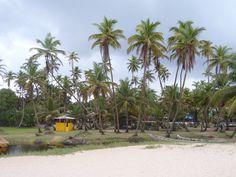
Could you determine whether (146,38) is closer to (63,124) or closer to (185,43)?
(185,43)

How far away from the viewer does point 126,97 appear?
55.4 m

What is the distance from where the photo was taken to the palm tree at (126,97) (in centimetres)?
5525

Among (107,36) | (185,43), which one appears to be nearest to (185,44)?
(185,43)

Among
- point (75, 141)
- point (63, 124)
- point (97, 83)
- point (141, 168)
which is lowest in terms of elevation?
point (141, 168)

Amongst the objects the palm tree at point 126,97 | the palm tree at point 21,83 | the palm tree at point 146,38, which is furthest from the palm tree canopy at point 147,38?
the palm tree at point 21,83

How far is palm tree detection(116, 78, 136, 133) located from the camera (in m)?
55.2

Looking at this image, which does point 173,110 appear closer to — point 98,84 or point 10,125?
point 98,84

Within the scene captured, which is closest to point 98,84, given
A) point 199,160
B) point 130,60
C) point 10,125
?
point 130,60

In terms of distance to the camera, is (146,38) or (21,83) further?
(21,83)

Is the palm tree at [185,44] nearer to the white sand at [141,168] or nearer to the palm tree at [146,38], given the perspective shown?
the palm tree at [146,38]

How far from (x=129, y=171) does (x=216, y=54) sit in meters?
43.5

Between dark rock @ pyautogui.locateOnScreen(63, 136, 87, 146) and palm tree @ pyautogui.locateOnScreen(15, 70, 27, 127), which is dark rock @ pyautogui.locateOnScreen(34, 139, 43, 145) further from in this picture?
palm tree @ pyautogui.locateOnScreen(15, 70, 27, 127)

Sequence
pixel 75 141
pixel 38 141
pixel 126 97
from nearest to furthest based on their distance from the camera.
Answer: pixel 75 141 → pixel 38 141 → pixel 126 97

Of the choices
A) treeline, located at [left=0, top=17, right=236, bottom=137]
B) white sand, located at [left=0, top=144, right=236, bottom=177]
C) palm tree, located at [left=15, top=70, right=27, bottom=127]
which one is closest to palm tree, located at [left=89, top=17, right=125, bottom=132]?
treeline, located at [left=0, top=17, right=236, bottom=137]
